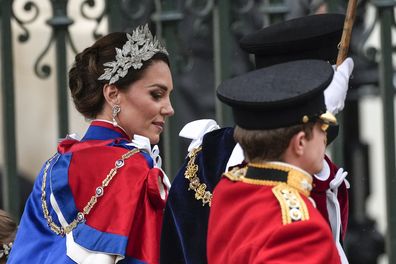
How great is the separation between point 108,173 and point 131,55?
379 mm

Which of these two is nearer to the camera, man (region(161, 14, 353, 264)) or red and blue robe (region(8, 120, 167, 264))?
man (region(161, 14, 353, 264))

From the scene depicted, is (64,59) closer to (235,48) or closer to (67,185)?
(235,48)

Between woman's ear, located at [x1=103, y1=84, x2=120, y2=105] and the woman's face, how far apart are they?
0.02 meters

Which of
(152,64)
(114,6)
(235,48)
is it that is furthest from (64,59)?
(152,64)

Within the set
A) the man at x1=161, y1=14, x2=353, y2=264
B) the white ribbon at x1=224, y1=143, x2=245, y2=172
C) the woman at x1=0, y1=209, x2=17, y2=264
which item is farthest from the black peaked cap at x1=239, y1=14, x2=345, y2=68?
the woman at x1=0, y1=209, x2=17, y2=264

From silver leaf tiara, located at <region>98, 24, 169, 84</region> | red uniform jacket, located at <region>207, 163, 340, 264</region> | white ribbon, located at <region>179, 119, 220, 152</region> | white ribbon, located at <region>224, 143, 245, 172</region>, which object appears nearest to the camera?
red uniform jacket, located at <region>207, 163, 340, 264</region>

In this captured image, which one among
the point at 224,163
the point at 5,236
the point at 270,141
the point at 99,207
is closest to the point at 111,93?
the point at 99,207

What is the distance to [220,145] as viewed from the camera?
3.87m

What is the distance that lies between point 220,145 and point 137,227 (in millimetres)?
384

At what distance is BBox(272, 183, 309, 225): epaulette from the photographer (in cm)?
319

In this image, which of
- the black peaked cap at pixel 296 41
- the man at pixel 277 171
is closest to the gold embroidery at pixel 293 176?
the man at pixel 277 171

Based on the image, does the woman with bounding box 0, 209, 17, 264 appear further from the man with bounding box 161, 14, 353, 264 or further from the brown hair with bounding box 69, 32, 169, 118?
the man with bounding box 161, 14, 353, 264

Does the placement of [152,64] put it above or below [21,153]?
above

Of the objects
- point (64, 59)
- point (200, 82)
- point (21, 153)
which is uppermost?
point (64, 59)
